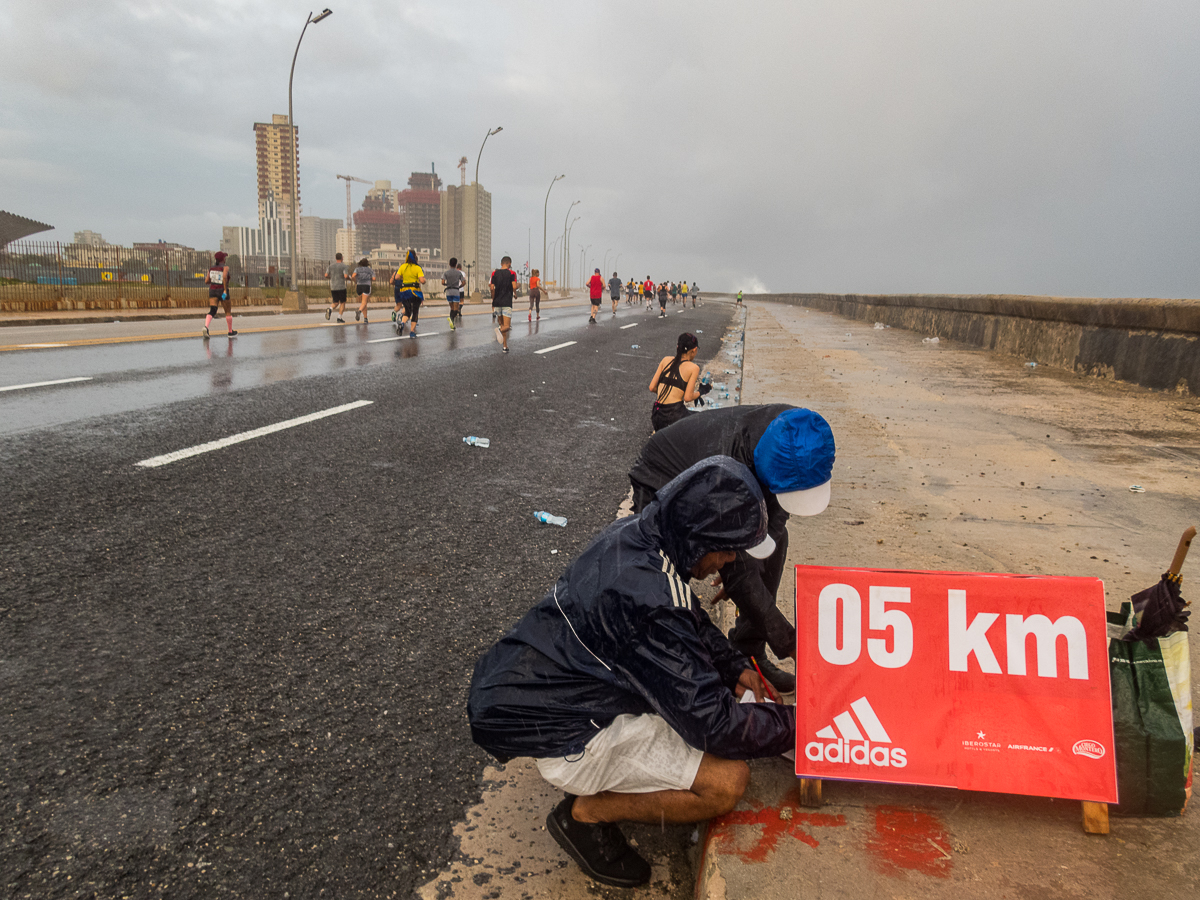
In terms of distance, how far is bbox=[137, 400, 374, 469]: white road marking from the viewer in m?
6.05

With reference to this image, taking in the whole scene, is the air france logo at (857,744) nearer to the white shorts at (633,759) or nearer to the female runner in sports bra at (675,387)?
the white shorts at (633,759)

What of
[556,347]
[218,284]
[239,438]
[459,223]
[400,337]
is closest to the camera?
[239,438]

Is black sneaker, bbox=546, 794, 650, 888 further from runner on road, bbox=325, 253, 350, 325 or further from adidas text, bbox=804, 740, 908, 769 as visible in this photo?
runner on road, bbox=325, 253, 350, 325

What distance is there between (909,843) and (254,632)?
8.23ft

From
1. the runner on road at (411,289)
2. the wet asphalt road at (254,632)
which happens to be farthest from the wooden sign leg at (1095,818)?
the runner on road at (411,289)

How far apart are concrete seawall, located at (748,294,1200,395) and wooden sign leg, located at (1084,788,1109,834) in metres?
9.11

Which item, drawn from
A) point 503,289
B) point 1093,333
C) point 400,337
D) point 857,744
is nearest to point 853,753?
point 857,744

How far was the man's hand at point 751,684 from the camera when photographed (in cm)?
257

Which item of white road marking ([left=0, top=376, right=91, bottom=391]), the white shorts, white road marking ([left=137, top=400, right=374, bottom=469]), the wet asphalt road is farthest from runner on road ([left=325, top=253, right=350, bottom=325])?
→ the white shorts

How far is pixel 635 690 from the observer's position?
2.28 m

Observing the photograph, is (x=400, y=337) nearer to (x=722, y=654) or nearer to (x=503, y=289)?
(x=503, y=289)

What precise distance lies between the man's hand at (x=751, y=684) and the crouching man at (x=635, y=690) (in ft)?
0.33

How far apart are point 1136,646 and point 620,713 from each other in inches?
57.4

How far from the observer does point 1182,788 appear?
2.31m
